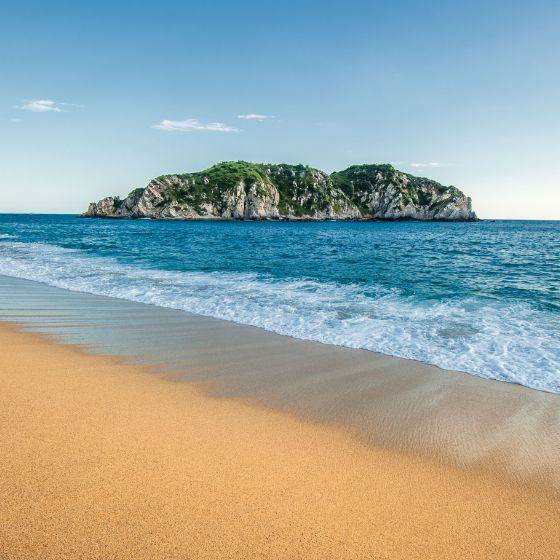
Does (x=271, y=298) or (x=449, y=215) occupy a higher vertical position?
(x=449, y=215)

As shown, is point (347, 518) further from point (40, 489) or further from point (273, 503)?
point (40, 489)

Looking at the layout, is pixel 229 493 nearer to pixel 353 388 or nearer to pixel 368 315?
pixel 353 388

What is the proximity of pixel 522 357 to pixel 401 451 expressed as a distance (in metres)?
4.60

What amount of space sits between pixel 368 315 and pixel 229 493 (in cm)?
798

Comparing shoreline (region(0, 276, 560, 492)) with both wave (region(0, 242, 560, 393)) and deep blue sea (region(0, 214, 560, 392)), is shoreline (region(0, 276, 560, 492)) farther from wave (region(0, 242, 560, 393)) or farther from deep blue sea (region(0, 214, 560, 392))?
deep blue sea (region(0, 214, 560, 392))

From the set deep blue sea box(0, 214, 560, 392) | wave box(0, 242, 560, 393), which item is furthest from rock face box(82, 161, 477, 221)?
wave box(0, 242, 560, 393)

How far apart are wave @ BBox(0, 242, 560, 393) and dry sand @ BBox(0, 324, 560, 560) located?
11.7 ft

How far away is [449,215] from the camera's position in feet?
649

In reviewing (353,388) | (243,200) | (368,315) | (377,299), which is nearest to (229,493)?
(353,388)

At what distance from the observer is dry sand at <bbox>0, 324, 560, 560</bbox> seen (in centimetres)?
257

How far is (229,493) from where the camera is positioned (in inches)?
120

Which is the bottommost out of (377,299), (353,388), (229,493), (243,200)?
(353,388)

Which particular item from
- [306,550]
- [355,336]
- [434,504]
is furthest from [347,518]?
[355,336]

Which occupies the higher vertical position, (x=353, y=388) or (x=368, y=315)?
(x=368, y=315)
